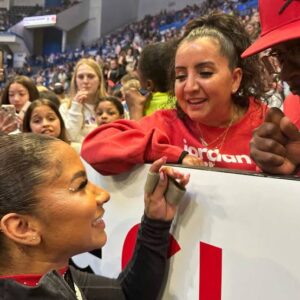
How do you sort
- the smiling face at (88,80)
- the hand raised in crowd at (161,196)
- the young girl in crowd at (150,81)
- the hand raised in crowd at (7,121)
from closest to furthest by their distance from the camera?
1. the hand raised in crowd at (161,196)
2. the young girl in crowd at (150,81)
3. the hand raised in crowd at (7,121)
4. the smiling face at (88,80)

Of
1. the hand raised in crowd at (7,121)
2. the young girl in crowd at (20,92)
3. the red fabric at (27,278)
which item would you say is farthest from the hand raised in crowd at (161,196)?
the young girl in crowd at (20,92)

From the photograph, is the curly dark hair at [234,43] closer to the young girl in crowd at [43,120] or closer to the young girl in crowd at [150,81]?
the young girl in crowd at [150,81]

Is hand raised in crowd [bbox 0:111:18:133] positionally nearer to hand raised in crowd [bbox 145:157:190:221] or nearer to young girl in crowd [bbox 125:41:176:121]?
young girl in crowd [bbox 125:41:176:121]

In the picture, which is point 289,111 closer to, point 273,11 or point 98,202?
point 273,11

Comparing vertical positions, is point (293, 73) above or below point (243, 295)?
above

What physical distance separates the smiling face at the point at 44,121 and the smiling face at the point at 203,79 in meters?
1.16

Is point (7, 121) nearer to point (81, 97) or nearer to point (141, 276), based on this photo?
point (81, 97)

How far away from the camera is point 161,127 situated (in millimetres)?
1078

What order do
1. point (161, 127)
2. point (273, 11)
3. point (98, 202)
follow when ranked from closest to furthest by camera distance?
point (273, 11) → point (98, 202) → point (161, 127)

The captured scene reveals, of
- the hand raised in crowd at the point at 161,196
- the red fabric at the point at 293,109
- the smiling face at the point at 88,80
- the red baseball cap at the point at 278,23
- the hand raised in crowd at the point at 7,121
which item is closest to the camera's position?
the red baseball cap at the point at 278,23

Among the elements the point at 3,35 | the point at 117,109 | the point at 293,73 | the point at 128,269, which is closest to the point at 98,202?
the point at 128,269

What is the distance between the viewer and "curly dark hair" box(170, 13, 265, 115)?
1043 mm

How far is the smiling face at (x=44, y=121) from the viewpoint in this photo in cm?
208

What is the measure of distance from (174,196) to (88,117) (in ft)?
6.07
